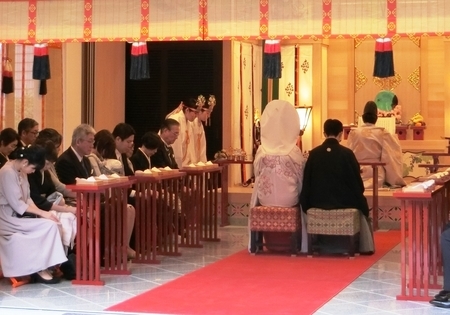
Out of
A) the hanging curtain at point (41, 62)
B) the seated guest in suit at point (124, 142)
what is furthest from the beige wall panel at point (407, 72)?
the hanging curtain at point (41, 62)

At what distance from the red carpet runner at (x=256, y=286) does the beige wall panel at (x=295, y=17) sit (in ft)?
7.08

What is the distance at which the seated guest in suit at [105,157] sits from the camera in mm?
9014

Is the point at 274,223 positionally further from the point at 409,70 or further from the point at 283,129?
the point at 409,70

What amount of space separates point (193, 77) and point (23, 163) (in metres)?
7.28

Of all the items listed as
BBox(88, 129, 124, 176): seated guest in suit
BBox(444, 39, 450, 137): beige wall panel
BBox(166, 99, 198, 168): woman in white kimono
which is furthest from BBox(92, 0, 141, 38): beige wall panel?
BBox(444, 39, 450, 137): beige wall panel

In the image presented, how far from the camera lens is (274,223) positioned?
964 cm

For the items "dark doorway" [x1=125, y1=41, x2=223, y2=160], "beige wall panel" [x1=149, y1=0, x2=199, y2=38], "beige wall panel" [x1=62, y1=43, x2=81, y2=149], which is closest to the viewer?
"beige wall panel" [x1=149, y1=0, x2=199, y2=38]

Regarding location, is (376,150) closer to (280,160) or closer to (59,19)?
(280,160)

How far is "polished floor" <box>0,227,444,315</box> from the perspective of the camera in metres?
7.01

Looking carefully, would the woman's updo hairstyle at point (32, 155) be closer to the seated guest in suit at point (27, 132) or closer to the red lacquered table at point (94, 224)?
the red lacquered table at point (94, 224)

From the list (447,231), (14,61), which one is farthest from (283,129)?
(14,61)

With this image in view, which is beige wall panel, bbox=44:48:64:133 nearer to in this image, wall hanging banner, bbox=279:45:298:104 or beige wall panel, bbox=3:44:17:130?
beige wall panel, bbox=3:44:17:130

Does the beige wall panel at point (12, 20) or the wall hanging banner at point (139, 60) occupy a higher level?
the beige wall panel at point (12, 20)

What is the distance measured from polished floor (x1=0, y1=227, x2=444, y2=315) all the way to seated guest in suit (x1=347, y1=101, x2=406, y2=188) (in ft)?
13.3
